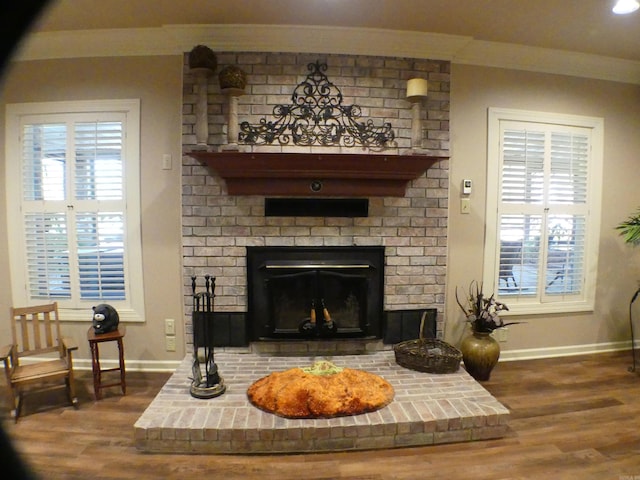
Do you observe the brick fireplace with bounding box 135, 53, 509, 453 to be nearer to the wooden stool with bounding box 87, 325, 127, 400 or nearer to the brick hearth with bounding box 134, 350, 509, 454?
the brick hearth with bounding box 134, 350, 509, 454

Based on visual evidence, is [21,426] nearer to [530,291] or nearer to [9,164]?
[9,164]

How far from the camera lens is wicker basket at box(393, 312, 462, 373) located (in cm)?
219

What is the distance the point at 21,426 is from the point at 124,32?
2753 millimetres

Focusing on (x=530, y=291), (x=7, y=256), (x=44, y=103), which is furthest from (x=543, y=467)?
(x=44, y=103)

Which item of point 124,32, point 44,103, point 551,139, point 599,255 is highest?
point 124,32

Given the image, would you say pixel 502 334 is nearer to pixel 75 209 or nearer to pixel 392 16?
pixel 392 16

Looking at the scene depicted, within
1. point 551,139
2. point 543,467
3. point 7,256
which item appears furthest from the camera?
point 551,139

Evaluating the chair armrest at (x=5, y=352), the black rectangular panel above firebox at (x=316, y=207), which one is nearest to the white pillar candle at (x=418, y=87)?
the black rectangular panel above firebox at (x=316, y=207)

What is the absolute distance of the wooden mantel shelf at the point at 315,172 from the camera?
7.13 feet

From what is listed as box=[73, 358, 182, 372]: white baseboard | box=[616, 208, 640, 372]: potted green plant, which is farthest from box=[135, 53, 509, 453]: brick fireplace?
box=[616, 208, 640, 372]: potted green plant

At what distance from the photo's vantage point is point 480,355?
2334 mm

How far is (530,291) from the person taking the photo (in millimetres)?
2754

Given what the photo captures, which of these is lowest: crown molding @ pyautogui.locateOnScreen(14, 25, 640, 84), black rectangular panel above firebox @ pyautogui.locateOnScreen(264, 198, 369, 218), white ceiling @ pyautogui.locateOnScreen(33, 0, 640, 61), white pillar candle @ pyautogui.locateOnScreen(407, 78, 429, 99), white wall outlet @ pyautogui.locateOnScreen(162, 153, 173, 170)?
black rectangular panel above firebox @ pyautogui.locateOnScreen(264, 198, 369, 218)

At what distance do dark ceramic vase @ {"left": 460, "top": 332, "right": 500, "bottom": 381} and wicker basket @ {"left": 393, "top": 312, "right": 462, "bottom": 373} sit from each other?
0.15 metres
